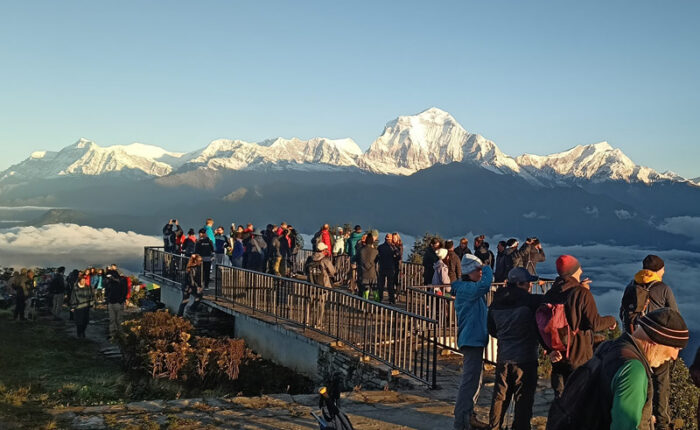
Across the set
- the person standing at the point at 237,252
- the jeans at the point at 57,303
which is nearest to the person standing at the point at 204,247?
the person standing at the point at 237,252

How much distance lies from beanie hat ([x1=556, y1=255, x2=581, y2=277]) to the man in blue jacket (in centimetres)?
71

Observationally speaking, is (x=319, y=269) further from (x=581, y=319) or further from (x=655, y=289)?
(x=581, y=319)

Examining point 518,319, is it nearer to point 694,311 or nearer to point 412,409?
point 412,409

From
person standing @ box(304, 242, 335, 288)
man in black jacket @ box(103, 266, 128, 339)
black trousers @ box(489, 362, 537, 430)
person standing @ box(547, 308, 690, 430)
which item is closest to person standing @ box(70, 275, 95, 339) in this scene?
man in black jacket @ box(103, 266, 128, 339)

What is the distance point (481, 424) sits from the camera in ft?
18.1

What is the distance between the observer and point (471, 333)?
5.93 m

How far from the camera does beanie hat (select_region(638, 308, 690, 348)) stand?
3006 mm

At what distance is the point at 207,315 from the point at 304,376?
563cm

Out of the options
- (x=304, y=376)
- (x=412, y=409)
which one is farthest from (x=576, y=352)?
(x=304, y=376)

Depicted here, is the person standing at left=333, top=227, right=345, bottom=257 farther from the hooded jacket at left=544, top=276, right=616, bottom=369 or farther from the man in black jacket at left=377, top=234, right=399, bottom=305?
the hooded jacket at left=544, top=276, right=616, bottom=369

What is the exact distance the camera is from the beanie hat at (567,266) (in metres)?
5.46

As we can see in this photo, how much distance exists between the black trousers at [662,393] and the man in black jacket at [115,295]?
46.8ft

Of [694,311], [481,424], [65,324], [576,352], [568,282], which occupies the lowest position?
[694,311]

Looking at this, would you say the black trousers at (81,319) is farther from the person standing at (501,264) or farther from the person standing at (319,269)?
the person standing at (501,264)
